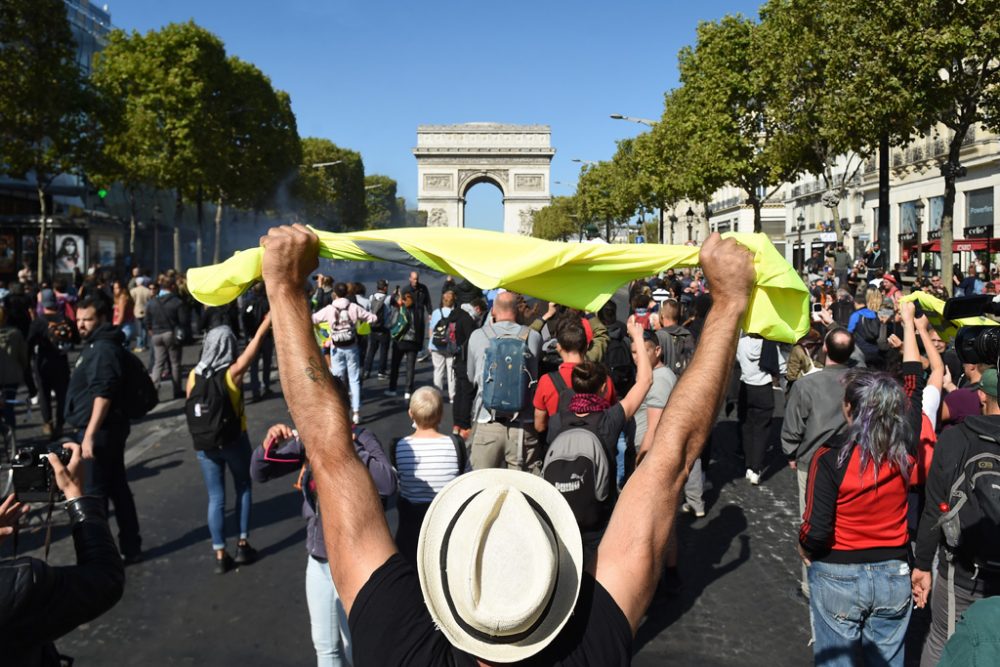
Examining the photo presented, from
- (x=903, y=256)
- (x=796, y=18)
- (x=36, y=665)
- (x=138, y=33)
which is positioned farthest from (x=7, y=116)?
(x=903, y=256)

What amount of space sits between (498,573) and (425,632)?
23cm

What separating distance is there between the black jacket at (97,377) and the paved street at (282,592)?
3.54 ft

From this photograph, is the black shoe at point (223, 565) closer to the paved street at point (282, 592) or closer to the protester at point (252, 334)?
the paved street at point (282, 592)

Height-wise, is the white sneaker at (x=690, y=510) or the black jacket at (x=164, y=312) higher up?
the black jacket at (x=164, y=312)

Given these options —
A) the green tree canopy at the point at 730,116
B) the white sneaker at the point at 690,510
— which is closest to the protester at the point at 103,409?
the white sneaker at the point at 690,510

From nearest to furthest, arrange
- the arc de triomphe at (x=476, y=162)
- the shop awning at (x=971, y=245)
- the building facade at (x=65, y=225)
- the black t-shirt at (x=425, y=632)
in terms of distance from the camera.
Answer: the black t-shirt at (x=425, y=632) < the building facade at (x=65, y=225) < the shop awning at (x=971, y=245) < the arc de triomphe at (x=476, y=162)

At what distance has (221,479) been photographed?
5.88 metres

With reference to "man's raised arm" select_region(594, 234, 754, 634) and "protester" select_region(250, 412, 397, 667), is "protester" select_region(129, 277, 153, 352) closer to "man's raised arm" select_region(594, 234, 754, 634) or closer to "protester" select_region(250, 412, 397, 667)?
"protester" select_region(250, 412, 397, 667)

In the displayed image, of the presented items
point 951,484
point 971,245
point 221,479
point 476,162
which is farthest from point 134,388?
point 476,162

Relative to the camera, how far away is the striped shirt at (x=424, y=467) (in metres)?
4.27

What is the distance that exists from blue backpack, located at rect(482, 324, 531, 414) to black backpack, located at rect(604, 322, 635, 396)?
2231mm

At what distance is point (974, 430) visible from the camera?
319cm

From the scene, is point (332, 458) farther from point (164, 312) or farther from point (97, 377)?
point (164, 312)

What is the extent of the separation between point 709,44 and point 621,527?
32.8 meters
